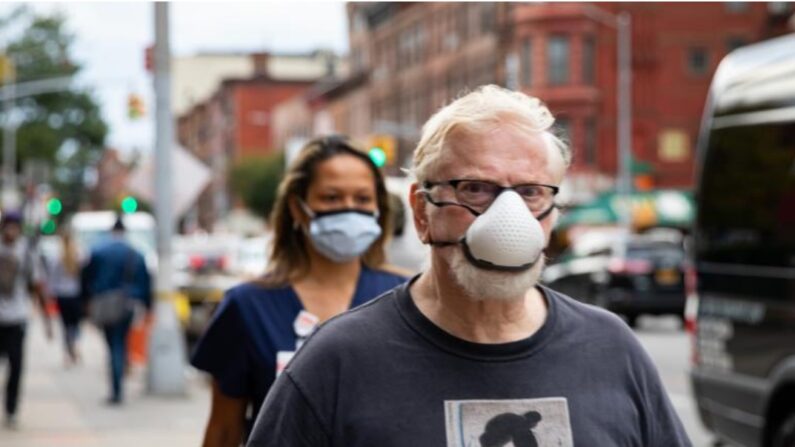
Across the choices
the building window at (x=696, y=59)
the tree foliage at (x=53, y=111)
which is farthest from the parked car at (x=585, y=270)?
the tree foliage at (x=53, y=111)

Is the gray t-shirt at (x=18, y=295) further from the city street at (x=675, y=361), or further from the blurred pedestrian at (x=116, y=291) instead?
the city street at (x=675, y=361)

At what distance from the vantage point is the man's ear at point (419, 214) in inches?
116

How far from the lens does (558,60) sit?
188 ft

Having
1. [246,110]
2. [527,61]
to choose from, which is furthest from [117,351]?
[246,110]

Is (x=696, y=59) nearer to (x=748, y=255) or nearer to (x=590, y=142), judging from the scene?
(x=590, y=142)

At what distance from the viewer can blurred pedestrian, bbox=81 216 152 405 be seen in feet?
50.8

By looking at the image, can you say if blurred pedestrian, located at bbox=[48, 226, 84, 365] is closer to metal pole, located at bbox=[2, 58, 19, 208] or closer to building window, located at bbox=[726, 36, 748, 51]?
metal pole, located at bbox=[2, 58, 19, 208]

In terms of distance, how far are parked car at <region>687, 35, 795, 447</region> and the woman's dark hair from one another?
358 centimetres

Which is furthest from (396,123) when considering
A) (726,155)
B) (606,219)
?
(726,155)

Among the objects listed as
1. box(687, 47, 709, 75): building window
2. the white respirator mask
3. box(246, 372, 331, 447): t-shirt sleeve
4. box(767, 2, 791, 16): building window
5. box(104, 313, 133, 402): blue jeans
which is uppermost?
box(767, 2, 791, 16): building window

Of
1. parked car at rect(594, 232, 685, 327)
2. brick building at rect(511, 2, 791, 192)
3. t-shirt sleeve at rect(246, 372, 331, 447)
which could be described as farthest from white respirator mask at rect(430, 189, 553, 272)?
brick building at rect(511, 2, 791, 192)

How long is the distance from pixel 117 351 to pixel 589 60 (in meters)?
43.4

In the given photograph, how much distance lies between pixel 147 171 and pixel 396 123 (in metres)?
53.3

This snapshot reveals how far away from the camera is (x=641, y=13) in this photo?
57.3m
